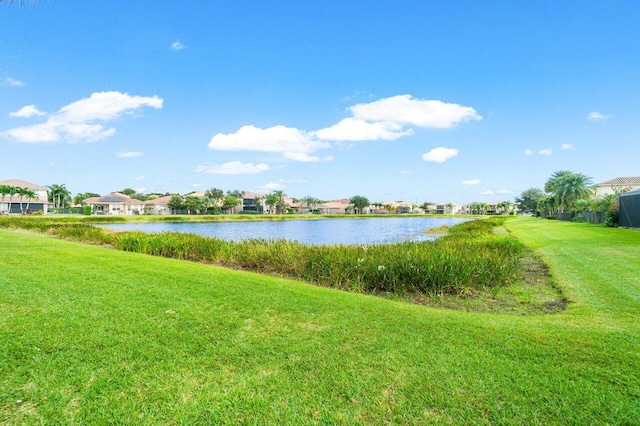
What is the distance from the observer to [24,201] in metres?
69.5

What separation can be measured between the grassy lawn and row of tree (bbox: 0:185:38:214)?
255 ft

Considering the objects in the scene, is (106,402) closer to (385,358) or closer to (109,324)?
(109,324)

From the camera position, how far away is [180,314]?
4.16 metres

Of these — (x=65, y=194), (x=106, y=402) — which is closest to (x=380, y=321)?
(x=106, y=402)

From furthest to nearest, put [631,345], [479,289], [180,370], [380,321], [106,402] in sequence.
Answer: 1. [479,289]
2. [380,321]
3. [631,345]
4. [180,370]
5. [106,402]

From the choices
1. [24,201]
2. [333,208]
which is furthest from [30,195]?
[333,208]

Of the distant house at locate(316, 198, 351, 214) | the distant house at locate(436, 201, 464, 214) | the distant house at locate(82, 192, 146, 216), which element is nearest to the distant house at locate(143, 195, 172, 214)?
the distant house at locate(82, 192, 146, 216)

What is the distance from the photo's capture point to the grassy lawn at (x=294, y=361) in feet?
8.07

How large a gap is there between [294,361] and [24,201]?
88851 mm

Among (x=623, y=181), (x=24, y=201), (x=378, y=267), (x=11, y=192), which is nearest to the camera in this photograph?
(x=378, y=267)

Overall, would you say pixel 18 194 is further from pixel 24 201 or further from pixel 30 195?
pixel 24 201

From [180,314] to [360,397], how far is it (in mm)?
2520

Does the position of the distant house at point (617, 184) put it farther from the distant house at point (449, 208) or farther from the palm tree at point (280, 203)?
the distant house at point (449, 208)

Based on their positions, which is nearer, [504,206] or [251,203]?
[251,203]
